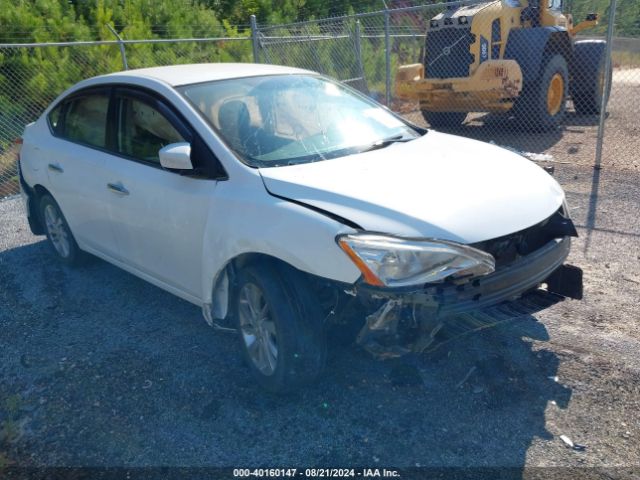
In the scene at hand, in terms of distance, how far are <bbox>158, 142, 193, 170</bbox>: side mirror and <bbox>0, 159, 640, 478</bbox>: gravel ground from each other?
1232 millimetres

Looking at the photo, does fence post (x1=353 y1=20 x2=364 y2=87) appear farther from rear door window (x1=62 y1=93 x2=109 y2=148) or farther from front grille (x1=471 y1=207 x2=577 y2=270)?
front grille (x1=471 y1=207 x2=577 y2=270)

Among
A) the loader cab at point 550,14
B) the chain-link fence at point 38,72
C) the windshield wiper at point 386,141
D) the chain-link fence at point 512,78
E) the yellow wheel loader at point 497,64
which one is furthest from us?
the loader cab at point 550,14

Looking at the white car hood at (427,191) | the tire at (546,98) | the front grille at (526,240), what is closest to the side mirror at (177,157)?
the white car hood at (427,191)

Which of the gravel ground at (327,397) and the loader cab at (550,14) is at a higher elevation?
the loader cab at (550,14)

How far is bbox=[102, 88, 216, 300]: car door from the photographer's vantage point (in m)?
3.62

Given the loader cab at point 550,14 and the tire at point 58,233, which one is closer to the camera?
the tire at point 58,233

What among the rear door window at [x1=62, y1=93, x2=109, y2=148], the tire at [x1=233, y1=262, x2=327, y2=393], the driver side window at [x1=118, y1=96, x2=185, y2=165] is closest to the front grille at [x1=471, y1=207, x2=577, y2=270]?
the tire at [x1=233, y1=262, x2=327, y2=393]

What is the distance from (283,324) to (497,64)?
737 centimetres

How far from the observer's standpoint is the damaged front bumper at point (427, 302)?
2805 mm

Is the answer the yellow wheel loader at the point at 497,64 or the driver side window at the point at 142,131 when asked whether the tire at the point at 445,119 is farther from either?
the driver side window at the point at 142,131

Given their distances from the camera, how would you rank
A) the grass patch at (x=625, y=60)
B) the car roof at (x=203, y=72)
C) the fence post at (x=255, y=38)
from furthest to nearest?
the grass patch at (x=625, y=60), the fence post at (x=255, y=38), the car roof at (x=203, y=72)

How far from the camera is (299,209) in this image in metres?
3.06

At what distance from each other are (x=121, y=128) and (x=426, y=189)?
231 cm

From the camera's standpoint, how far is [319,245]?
2922 millimetres
